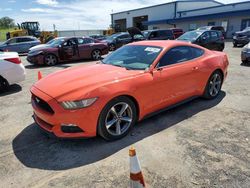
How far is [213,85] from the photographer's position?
18.1 ft

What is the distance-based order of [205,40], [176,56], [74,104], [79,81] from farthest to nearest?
[205,40]
[176,56]
[79,81]
[74,104]

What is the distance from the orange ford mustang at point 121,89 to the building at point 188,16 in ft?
99.9

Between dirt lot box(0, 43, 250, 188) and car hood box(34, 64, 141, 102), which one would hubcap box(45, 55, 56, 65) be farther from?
car hood box(34, 64, 141, 102)

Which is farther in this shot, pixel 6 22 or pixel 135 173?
pixel 6 22

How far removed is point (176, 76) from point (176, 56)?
18.4 inches

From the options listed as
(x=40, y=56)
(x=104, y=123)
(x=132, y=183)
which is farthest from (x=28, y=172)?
(x=40, y=56)

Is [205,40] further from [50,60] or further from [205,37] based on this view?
[50,60]

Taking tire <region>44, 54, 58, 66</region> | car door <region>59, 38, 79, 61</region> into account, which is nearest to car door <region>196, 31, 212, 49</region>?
car door <region>59, 38, 79, 61</region>

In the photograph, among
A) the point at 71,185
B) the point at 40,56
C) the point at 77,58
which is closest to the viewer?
the point at 71,185

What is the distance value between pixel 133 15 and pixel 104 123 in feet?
168

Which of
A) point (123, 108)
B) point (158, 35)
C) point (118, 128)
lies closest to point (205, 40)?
point (158, 35)

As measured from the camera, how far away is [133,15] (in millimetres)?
51562

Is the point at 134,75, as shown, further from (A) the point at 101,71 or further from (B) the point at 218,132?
(B) the point at 218,132

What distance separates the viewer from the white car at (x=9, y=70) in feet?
21.3
